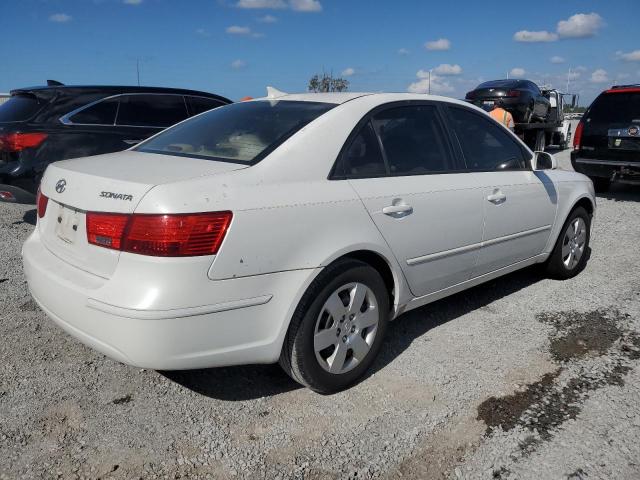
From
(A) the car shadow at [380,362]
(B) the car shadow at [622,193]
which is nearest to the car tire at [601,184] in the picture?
(B) the car shadow at [622,193]

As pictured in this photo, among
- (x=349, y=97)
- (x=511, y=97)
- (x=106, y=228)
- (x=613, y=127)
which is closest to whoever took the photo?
(x=106, y=228)

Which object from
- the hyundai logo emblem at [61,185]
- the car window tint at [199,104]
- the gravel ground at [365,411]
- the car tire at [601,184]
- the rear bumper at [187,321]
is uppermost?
the car window tint at [199,104]

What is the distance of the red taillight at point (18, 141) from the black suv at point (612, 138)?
814cm

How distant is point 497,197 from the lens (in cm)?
393

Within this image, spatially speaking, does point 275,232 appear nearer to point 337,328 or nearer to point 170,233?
point 170,233

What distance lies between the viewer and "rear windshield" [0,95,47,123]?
240 inches

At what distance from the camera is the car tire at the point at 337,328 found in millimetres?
2805

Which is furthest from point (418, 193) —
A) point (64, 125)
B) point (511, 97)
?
point (511, 97)

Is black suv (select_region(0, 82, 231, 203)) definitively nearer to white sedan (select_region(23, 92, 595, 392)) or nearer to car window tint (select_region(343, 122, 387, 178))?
white sedan (select_region(23, 92, 595, 392))

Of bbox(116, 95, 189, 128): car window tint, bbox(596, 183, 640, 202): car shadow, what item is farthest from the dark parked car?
bbox(116, 95, 189, 128): car window tint

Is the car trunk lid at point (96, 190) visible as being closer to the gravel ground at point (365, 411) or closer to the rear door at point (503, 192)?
the gravel ground at point (365, 411)

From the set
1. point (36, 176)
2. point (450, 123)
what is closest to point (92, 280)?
point (450, 123)

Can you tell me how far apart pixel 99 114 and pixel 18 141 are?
0.93m

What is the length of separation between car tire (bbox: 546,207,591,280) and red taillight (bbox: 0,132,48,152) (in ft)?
17.2
